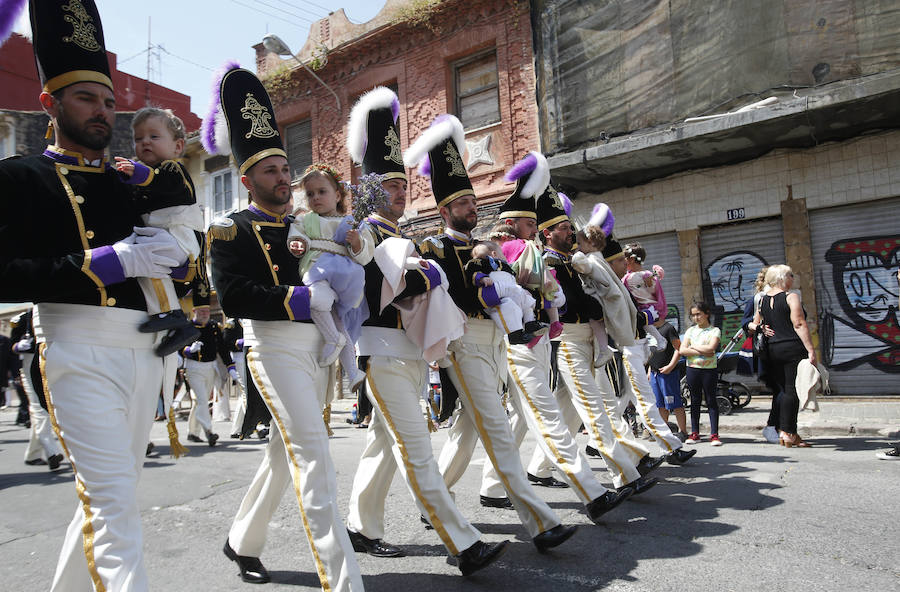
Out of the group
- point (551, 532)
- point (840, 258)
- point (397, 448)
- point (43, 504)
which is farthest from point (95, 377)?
point (840, 258)

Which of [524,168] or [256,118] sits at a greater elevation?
[524,168]

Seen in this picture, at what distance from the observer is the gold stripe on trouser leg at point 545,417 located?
4004 mm

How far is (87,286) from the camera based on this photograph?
2338 mm

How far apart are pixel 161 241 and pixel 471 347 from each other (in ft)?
6.27

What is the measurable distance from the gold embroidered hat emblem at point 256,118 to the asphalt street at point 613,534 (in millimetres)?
2346

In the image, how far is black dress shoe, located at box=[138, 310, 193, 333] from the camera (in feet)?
8.16

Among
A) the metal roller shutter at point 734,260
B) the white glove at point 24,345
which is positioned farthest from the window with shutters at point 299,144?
the white glove at point 24,345

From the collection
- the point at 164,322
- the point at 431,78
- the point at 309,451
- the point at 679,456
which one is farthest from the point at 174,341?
the point at 431,78

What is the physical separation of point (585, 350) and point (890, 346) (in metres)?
9.18

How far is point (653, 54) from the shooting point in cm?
1311

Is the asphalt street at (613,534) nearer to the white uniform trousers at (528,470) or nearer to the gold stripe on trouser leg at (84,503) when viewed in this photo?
the white uniform trousers at (528,470)

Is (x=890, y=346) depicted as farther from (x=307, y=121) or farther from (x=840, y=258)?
(x=307, y=121)

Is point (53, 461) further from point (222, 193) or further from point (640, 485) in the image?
point (222, 193)

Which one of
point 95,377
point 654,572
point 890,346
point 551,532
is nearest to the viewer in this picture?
point 95,377
